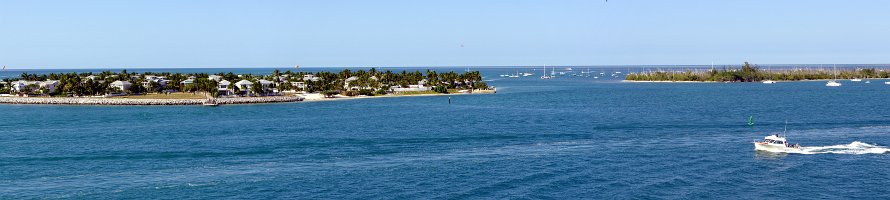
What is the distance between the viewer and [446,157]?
194ft

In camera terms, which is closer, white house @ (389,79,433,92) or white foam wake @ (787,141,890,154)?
white foam wake @ (787,141,890,154)

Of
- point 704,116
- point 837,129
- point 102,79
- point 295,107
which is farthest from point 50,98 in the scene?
point 837,129

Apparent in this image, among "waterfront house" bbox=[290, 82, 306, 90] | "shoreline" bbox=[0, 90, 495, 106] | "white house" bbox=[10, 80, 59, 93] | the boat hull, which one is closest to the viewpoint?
the boat hull

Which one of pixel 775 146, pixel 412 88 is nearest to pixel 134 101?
pixel 412 88

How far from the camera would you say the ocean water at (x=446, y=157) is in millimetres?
46031

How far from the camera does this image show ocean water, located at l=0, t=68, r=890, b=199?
4603 cm

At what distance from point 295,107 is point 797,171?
89582 millimetres

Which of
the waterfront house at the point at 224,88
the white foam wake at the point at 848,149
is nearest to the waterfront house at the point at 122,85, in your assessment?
the waterfront house at the point at 224,88

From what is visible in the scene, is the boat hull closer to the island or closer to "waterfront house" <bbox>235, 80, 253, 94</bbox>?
the island

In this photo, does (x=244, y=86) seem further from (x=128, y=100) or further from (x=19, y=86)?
(x=19, y=86)

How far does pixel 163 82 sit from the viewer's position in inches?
7057

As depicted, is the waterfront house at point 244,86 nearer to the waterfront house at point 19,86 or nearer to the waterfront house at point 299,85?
the waterfront house at point 299,85

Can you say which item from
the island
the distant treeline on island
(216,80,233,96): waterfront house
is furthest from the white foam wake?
(216,80,233,96): waterfront house

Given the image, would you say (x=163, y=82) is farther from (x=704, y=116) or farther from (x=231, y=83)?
(x=704, y=116)
